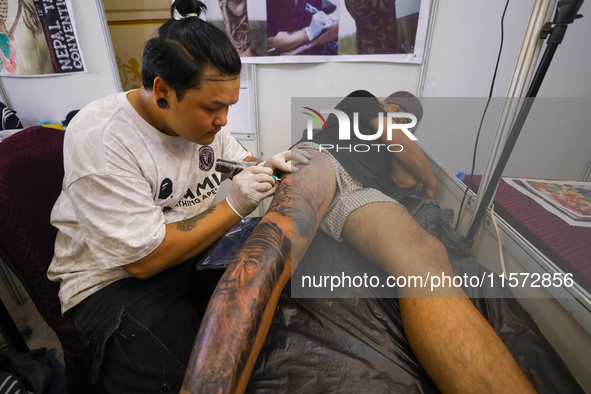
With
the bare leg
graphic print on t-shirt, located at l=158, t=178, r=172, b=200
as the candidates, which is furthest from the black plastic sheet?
graphic print on t-shirt, located at l=158, t=178, r=172, b=200

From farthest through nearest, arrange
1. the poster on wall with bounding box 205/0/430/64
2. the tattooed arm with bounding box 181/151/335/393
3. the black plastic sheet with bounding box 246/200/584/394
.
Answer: the poster on wall with bounding box 205/0/430/64 < the black plastic sheet with bounding box 246/200/584/394 < the tattooed arm with bounding box 181/151/335/393

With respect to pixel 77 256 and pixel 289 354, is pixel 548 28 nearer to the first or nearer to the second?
pixel 289 354

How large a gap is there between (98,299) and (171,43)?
793mm

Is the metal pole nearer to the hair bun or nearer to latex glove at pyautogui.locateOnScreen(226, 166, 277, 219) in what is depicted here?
latex glove at pyautogui.locateOnScreen(226, 166, 277, 219)

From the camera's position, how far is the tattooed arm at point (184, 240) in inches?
32.5

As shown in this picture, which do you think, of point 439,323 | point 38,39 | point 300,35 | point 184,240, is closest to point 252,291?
point 184,240

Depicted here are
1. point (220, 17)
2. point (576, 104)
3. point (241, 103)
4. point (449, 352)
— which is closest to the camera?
point (449, 352)

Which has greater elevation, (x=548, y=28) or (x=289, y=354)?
(x=548, y=28)

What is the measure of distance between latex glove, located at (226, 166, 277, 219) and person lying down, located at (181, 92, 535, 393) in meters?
0.06

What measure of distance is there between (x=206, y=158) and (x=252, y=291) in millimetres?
633

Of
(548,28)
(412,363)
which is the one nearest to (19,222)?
(412,363)

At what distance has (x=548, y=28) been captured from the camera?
29.1 inches

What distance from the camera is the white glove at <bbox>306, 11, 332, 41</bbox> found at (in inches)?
68.7

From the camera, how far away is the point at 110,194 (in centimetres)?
78
